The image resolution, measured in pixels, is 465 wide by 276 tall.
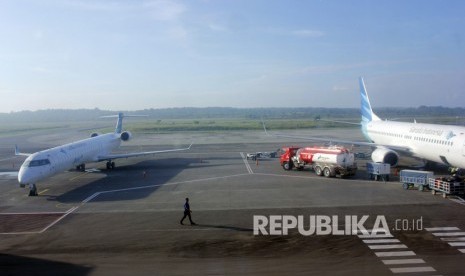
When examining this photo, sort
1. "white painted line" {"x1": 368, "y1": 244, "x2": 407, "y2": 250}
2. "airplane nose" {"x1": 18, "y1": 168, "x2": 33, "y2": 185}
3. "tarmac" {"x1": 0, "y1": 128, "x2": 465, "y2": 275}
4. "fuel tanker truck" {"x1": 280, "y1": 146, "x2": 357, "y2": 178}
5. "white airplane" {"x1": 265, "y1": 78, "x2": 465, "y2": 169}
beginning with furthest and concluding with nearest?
"fuel tanker truck" {"x1": 280, "y1": 146, "x2": 357, "y2": 178} → "white airplane" {"x1": 265, "y1": 78, "x2": 465, "y2": 169} → "airplane nose" {"x1": 18, "y1": 168, "x2": 33, "y2": 185} → "white painted line" {"x1": 368, "y1": 244, "x2": 407, "y2": 250} → "tarmac" {"x1": 0, "y1": 128, "x2": 465, "y2": 275}

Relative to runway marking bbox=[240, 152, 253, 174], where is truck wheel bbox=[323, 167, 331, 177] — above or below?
above

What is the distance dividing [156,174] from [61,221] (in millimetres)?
17264

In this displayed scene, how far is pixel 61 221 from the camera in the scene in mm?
23391

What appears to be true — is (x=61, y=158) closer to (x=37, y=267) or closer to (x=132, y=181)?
(x=132, y=181)

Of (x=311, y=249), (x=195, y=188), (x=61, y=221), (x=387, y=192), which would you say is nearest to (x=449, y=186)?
(x=387, y=192)

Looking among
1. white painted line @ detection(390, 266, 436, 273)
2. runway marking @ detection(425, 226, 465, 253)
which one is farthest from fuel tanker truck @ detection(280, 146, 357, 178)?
white painted line @ detection(390, 266, 436, 273)

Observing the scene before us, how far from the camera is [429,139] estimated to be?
34.5 metres

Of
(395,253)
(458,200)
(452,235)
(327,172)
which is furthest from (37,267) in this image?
(327,172)

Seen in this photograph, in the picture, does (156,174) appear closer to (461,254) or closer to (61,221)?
(61,221)

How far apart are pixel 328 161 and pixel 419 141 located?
26.9 feet

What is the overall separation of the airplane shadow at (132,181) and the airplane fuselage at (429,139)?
19.0m

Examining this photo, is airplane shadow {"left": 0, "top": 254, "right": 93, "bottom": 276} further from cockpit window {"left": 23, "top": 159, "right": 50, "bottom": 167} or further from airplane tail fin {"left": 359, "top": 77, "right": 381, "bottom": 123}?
airplane tail fin {"left": 359, "top": 77, "right": 381, "bottom": 123}

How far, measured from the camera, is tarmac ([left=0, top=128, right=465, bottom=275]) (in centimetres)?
1591

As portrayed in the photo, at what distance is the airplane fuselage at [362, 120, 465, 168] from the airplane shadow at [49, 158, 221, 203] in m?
19.0
